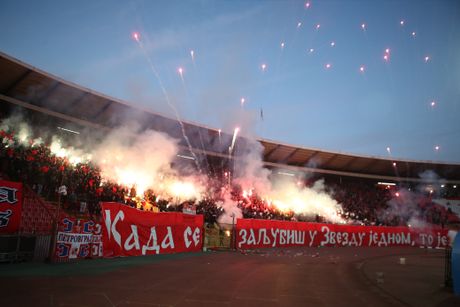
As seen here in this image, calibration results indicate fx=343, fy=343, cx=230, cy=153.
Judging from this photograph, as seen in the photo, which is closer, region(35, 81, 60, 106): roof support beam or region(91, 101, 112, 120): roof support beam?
region(35, 81, 60, 106): roof support beam

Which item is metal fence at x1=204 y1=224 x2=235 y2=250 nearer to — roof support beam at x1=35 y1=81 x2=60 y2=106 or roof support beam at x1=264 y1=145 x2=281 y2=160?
roof support beam at x1=35 y1=81 x2=60 y2=106

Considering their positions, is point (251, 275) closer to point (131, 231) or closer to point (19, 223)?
point (131, 231)

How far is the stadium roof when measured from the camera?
71.6 ft

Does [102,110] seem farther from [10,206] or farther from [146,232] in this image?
[10,206]

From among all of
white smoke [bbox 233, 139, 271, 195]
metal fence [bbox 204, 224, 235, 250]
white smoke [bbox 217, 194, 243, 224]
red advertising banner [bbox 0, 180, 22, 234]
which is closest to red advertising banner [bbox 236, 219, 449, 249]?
metal fence [bbox 204, 224, 235, 250]

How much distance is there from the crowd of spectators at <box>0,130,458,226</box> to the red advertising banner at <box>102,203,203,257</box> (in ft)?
6.44

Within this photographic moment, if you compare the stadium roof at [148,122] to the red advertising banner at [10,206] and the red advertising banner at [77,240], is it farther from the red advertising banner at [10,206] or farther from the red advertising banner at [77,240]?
the red advertising banner at [77,240]

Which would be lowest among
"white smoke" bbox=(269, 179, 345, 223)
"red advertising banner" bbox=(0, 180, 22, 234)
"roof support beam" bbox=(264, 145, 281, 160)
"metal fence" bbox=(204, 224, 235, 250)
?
"metal fence" bbox=(204, 224, 235, 250)

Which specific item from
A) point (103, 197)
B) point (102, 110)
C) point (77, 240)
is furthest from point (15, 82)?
point (77, 240)

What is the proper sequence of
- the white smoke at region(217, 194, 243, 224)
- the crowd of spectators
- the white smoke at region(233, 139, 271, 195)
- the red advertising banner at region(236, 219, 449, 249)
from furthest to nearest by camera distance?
1. the white smoke at region(233, 139, 271, 195)
2. the white smoke at region(217, 194, 243, 224)
3. the red advertising banner at region(236, 219, 449, 249)
4. the crowd of spectators

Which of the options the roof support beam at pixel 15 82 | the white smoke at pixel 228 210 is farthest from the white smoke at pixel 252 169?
the roof support beam at pixel 15 82

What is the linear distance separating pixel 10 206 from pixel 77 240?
251cm

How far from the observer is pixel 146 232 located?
15.4 m

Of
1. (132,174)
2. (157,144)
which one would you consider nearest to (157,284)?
(132,174)
